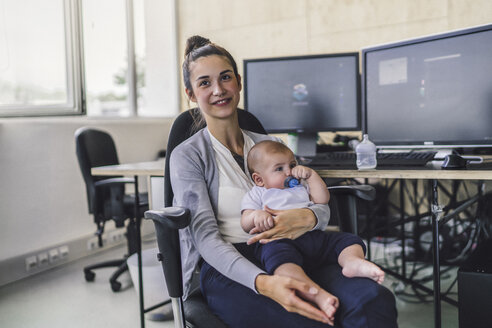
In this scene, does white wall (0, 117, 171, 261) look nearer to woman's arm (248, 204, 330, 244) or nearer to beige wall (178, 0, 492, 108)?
beige wall (178, 0, 492, 108)

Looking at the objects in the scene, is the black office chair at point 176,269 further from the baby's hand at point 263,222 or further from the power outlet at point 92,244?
the power outlet at point 92,244

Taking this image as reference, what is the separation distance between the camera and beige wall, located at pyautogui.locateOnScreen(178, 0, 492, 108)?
121 inches

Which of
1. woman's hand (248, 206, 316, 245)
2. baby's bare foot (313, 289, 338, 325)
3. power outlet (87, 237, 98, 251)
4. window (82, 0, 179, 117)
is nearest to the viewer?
baby's bare foot (313, 289, 338, 325)

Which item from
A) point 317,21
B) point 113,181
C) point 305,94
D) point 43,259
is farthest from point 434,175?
point 43,259

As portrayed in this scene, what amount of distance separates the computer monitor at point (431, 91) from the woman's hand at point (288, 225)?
0.91 m

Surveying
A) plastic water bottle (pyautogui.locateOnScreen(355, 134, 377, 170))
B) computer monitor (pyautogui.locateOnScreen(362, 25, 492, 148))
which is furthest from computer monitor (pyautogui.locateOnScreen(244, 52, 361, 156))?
Answer: plastic water bottle (pyautogui.locateOnScreen(355, 134, 377, 170))

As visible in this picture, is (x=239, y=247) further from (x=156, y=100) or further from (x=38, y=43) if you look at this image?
(x=156, y=100)

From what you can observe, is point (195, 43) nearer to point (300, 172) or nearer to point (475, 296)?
point (300, 172)

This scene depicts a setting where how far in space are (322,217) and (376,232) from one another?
7.69 feet

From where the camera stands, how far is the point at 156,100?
4461 millimetres

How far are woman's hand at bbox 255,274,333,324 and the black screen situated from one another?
1330 mm

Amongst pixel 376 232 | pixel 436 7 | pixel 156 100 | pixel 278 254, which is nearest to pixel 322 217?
pixel 278 254

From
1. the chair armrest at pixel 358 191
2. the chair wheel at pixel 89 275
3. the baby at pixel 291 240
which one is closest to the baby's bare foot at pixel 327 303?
the baby at pixel 291 240

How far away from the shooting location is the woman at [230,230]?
0.93m
